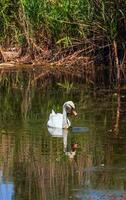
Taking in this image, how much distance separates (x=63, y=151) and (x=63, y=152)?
63 mm

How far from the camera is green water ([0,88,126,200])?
28.3 feet

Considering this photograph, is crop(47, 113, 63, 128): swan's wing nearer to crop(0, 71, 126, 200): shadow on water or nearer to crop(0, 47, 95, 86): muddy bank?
crop(0, 71, 126, 200): shadow on water

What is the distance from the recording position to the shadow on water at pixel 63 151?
8.67 meters

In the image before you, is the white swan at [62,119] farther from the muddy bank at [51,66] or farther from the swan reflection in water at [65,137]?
the muddy bank at [51,66]

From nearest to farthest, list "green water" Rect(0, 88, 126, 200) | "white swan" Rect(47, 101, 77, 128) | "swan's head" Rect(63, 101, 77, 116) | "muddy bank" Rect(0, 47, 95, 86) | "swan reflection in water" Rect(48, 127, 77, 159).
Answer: "green water" Rect(0, 88, 126, 200)
"swan reflection in water" Rect(48, 127, 77, 159)
"white swan" Rect(47, 101, 77, 128)
"swan's head" Rect(63, 101, 77, 116)
"muddy bank" Rect(0, 47, 95, 86)

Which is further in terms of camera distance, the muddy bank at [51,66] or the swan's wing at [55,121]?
the muddy bank at [51,66]

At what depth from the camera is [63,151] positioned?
422 inches

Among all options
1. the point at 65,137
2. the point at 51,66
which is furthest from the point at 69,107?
the point at 51,66

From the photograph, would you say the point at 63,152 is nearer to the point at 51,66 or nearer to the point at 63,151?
the point at 63,151

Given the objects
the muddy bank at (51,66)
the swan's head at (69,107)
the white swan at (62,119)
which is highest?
the muddy bank at (51,66)

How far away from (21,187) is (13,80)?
37.8ft

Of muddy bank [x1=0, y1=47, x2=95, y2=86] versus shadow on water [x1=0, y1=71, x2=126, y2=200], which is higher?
muddy bank [x1=0, y1=47, x2=95, y2=86]

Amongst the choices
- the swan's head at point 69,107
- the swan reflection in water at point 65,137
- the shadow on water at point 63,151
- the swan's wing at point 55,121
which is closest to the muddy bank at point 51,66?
the shadow on water at point 63,151

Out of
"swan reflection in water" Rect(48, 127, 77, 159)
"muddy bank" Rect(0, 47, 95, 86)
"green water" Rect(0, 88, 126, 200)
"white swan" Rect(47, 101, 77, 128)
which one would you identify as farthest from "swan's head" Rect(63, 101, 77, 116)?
"muddy bank" Rect(0, 47, 95, 86)
